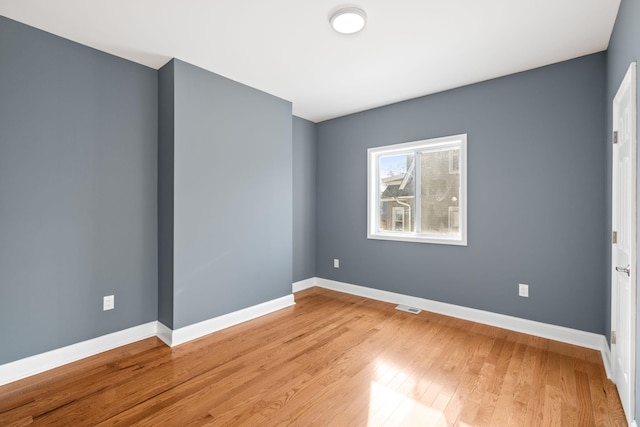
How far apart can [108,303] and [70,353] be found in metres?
0.44

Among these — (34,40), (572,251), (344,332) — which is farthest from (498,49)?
(34,40)

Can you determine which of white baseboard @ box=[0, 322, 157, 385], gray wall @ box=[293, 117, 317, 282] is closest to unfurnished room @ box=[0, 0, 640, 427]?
white baseboard @ box=[0, 322, 157, 385]

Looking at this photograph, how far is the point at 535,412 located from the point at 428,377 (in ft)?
2.15

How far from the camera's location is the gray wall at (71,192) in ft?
7.30

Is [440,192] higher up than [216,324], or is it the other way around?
[440,192]

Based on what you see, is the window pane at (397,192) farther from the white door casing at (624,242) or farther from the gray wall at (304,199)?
the white door casing at (624,242)

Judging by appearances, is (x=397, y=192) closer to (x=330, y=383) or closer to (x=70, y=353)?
(x=330, y=383)

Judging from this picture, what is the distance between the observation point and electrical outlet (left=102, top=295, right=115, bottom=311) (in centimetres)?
265

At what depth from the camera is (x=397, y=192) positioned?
A: 13.5 feet

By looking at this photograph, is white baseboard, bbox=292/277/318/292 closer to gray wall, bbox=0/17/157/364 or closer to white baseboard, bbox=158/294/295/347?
white baseboard, bbox=158/294/295/347

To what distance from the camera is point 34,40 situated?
91.1 inches

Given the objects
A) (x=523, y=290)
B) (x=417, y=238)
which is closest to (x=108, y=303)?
(x=417, y=238)

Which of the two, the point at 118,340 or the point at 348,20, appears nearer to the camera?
the point at 348,20

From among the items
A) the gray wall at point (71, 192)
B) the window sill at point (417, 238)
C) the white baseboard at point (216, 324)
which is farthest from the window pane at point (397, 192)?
the gray wall at point (71, 192)
